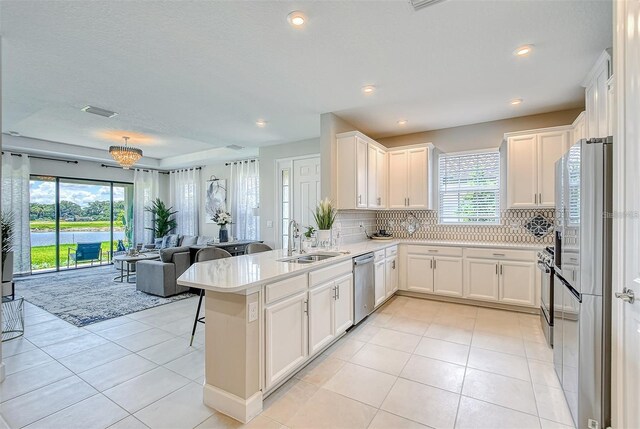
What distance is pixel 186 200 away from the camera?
8852 mm

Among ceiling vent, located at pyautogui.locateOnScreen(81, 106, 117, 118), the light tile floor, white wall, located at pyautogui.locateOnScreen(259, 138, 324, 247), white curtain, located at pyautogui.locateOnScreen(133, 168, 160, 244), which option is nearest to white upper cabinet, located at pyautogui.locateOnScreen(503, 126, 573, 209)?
the light tile floor

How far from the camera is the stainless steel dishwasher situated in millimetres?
3457

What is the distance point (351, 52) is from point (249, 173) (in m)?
5.31

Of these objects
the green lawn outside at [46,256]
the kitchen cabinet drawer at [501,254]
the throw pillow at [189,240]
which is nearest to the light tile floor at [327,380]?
the kitchen cabinet drawer at [501,254]

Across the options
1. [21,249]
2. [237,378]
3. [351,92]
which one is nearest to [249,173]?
[351,92]

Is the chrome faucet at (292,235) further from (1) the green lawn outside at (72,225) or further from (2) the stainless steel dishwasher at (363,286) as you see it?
(1) the green lawn outside at (72,225)

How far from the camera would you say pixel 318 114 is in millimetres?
4277

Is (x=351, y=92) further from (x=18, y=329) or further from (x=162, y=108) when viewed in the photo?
(x=18, y=329)

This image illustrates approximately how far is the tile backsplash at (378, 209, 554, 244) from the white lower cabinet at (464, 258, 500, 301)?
0.61 metres

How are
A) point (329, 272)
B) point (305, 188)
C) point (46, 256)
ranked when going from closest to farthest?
point (329, 272) < point (305, 188) < point (46, 256)

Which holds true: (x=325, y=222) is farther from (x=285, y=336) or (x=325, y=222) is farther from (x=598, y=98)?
(x=598, y=98)

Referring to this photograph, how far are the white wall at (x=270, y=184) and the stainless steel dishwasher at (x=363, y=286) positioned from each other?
9.52ft

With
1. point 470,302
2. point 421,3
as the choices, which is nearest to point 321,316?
point 421,3

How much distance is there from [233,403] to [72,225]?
803 cm
